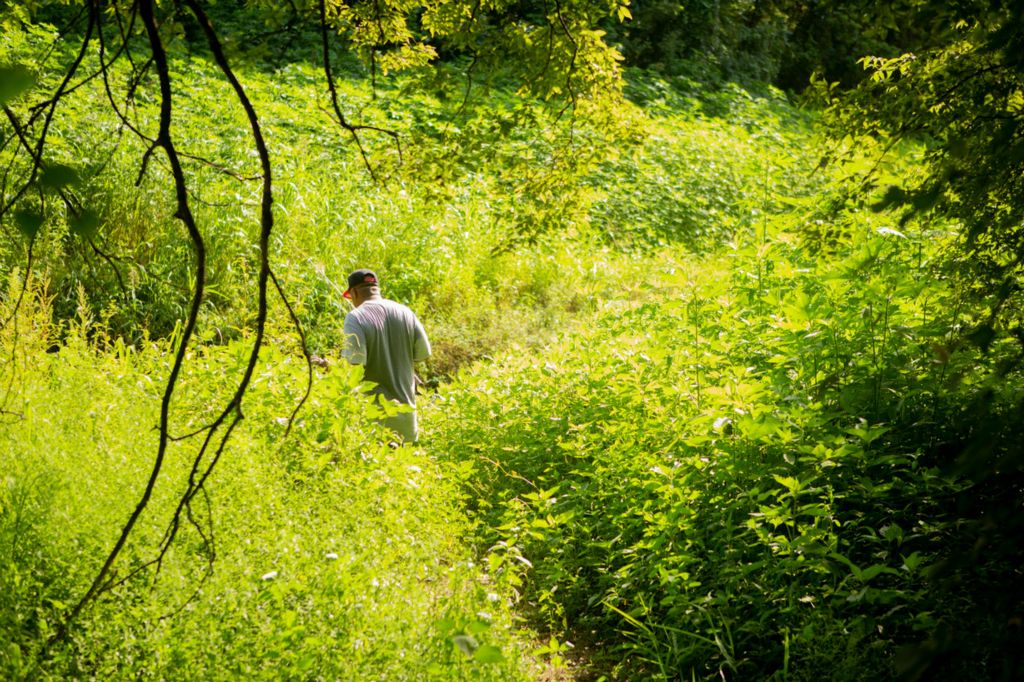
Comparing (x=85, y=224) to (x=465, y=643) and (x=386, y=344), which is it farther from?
(x=386, y=344)

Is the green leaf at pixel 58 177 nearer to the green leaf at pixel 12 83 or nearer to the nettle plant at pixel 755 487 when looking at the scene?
the green leaf at pixel 12 83

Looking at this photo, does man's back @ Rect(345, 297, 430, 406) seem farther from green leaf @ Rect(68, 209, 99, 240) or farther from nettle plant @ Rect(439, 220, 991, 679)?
green leaf @ Rect(68, 209, 99, 240)

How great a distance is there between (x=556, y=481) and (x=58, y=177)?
16.7 feet

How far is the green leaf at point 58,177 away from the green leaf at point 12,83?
0.93 ft

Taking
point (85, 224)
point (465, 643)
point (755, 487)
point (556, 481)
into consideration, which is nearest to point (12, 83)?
point (85, 224)

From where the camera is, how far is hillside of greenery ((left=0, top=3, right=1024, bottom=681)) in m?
3.24

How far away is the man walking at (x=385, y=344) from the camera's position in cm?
644

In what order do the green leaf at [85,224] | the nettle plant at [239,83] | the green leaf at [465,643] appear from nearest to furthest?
the green leaf at [85,224] → the nettle plant at [239,83] → the green leaf at [465,643]

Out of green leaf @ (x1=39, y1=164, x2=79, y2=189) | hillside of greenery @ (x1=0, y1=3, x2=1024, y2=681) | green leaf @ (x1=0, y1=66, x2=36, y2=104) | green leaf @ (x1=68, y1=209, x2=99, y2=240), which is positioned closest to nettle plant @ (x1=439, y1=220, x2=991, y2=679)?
hillside of greenery @ (x1=0, y1=3, x2=1024, y2=681)

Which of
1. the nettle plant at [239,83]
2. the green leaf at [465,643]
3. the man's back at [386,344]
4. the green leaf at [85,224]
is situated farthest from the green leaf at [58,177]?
the man's back at [386,344]

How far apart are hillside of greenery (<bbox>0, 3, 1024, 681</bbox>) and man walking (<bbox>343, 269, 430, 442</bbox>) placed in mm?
443

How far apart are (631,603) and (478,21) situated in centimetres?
316

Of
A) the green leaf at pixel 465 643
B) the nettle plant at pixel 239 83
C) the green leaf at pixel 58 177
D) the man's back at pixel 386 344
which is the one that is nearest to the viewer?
the green leaf at pixel 58 177

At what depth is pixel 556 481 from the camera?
6.24 meters
